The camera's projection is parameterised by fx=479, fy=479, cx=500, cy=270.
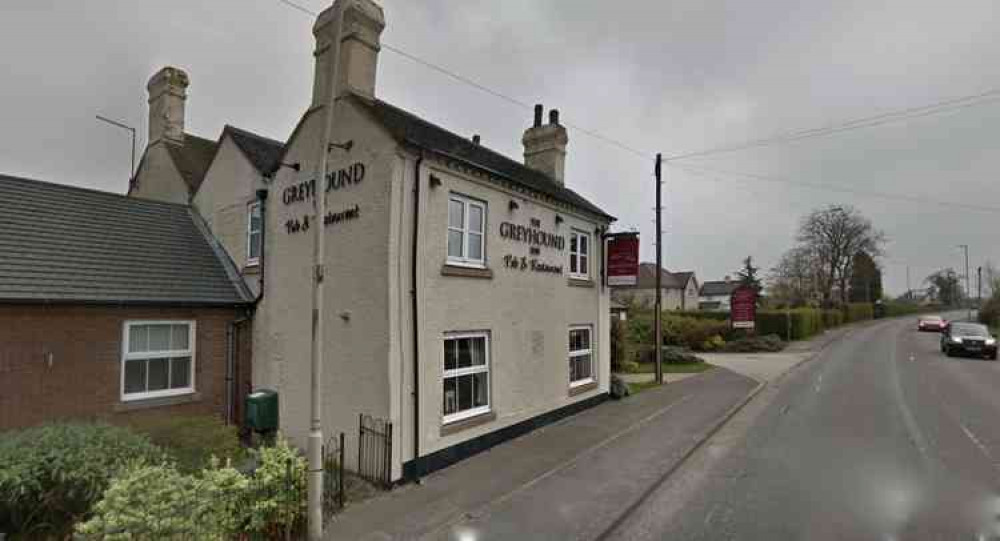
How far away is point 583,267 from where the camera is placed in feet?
45.2

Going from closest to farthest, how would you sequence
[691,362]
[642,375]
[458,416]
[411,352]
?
[411,352] < [458,416] < [642,375] < [691,362]

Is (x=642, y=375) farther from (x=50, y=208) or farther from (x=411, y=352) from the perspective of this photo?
(x=50, y=208)

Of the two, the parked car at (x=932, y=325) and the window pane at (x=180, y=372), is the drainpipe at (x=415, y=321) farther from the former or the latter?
the parked car at (x=932, y=325)

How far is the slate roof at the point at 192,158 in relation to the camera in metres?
13.9

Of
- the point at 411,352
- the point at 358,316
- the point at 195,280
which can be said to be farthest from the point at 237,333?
the point at 411,352

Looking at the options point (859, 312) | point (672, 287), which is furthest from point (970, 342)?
point (672, 287)

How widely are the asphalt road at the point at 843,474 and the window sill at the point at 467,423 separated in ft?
11.4

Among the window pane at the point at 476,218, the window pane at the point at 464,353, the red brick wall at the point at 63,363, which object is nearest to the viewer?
the red brick wall at the point at 63,363

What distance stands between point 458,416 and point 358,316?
264 centimetres

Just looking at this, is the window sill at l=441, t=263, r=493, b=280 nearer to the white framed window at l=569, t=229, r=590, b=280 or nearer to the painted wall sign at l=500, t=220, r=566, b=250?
the painted wall sign at l=500, t=220, r=566, b=250

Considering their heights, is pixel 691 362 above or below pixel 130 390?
below

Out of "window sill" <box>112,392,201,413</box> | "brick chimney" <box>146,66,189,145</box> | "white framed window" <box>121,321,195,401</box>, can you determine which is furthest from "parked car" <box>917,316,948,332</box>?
"brick chimney" <box>146,66,189,145</box>

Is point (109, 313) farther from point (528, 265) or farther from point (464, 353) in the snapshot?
point (528, 265)

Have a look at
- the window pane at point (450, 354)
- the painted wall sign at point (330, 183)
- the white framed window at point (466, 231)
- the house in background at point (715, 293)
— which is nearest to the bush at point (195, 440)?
the window pane at point (450, 354)
